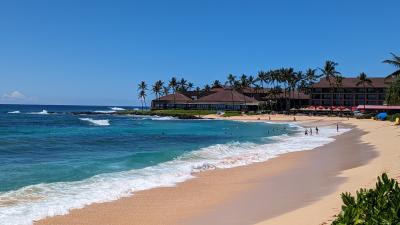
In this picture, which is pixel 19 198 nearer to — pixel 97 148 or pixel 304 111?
pixel 97 148

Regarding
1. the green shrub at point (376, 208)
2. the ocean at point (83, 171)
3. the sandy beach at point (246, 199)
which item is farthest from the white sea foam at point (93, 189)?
the green shrub at point (376, 208)

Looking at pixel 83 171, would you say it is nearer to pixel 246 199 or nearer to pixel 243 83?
pixel 246 199

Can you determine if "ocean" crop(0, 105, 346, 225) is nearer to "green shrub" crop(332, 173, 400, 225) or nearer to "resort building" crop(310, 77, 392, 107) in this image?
→ "green shrub" crop(332, 173, 400, 225)

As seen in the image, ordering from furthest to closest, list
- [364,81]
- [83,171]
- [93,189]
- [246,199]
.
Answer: [364,81]
[83,171]
[93,189]
[246,199]

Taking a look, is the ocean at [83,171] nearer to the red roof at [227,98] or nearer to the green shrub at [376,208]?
the green shrub at [376,208]

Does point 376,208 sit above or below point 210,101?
below

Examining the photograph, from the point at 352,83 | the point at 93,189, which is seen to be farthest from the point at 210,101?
the point at 93,189

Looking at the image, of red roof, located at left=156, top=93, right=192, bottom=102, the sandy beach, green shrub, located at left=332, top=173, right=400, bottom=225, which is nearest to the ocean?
the sandy beach

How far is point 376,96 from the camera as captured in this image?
105m

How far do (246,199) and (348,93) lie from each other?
9836 centimetres

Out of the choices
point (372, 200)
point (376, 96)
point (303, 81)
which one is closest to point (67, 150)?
point (372, 200)

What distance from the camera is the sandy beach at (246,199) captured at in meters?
12.9

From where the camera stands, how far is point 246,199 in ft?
52.3

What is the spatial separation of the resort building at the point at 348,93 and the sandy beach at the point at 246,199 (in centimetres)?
8623
